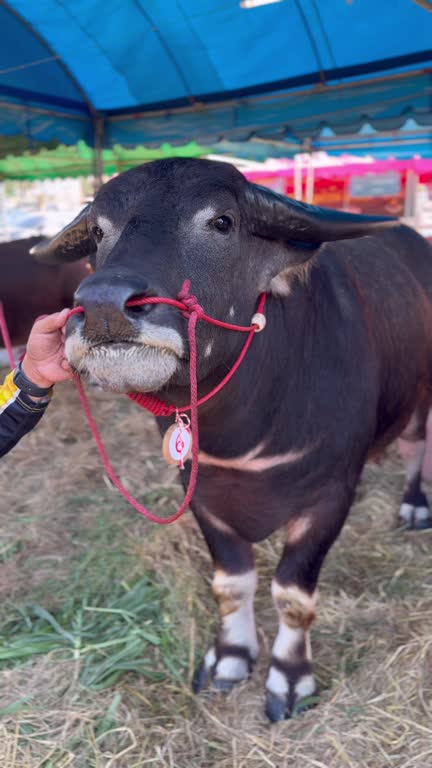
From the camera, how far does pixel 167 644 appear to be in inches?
89.5

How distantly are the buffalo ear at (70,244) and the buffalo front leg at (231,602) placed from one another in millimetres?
996

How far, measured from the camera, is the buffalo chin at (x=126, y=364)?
1271 mm

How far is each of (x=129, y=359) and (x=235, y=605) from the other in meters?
1.30

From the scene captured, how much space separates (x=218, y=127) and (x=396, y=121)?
4.33ft

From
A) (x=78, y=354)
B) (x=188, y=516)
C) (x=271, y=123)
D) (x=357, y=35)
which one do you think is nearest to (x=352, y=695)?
(x=188, y=516)

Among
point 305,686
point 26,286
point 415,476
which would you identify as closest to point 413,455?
point 415,476

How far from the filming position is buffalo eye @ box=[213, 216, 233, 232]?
1.61 m

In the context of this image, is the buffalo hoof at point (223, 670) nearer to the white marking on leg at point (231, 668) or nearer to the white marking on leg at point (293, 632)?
the white marking on leg at point (231, 668)

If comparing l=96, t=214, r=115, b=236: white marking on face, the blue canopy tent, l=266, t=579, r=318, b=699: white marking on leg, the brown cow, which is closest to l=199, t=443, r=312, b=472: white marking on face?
l=266, t=579, r=318, b=699: white marking on leg

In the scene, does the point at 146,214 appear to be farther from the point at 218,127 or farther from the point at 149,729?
the point at 218,127

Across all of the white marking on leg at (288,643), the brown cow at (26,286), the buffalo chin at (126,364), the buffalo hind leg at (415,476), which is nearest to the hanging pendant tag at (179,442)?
the buffalo chin at (126,364)

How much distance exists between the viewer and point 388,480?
3.57 meters

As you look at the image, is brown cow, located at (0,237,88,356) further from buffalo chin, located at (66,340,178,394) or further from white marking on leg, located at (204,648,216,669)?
buffalo chin, located at (66,340,178,394)

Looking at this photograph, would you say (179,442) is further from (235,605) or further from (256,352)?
(235,605)
